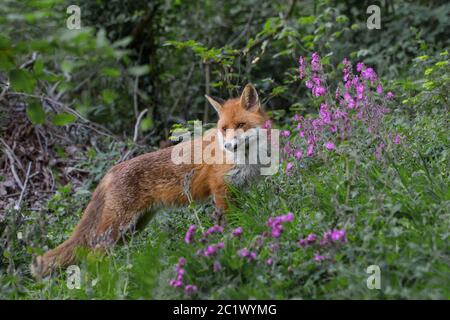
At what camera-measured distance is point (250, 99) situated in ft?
19.4

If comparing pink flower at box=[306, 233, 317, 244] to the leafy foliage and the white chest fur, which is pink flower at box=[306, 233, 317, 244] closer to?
the leafy foliage

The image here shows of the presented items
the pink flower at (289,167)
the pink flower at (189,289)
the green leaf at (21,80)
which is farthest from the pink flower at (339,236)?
the green leaf at (21,80)

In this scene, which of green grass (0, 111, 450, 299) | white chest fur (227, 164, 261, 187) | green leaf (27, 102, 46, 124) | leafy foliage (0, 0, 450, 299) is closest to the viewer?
green leaf (27, 102, 46, 124)

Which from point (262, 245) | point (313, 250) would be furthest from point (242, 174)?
point (313, 250)

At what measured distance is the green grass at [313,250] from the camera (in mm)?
3746

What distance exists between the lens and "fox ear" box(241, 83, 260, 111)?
5859 mm

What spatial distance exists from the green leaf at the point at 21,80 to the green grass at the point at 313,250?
4.20 ft

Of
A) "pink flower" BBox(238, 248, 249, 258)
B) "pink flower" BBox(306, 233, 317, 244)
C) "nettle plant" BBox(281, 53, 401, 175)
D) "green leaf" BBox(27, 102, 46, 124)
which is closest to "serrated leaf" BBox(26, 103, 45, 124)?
"green leaf" BBox(27, 102, 46, 124)

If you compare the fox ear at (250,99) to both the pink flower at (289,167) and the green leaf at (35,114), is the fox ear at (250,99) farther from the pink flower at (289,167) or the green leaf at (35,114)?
the green leaf at (35,114)

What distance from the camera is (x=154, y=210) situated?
6043 mm

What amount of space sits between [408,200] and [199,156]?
2335mm

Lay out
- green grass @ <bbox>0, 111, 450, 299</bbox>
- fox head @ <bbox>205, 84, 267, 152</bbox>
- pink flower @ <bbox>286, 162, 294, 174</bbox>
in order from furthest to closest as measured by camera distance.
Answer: fox head @ <bbox>205, 84, 267, 152</bbox>, pink flower @ <bbox>286, 162, 294, 174</bbox>, green grass @ <bbox>0, 111, 450, 299</bbox>

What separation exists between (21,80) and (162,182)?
283 cm

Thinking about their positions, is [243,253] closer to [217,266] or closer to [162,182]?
[217,266]
